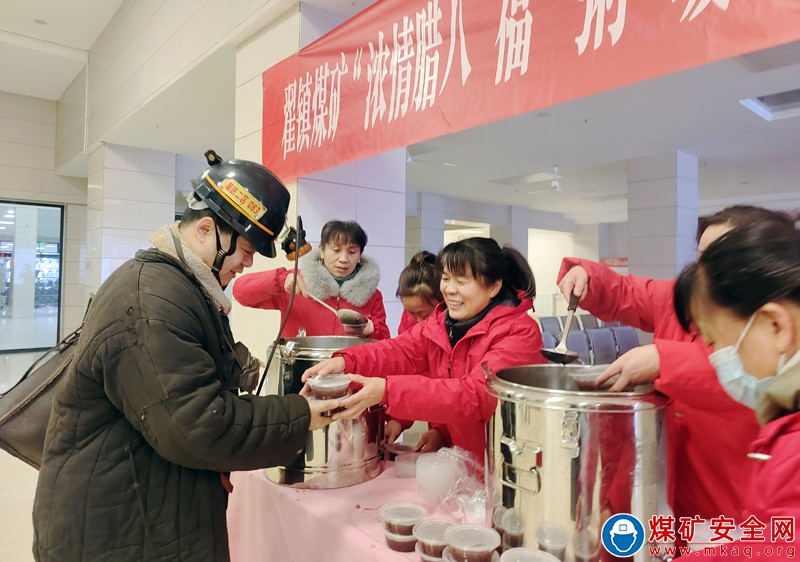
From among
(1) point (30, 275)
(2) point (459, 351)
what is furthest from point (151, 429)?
(1) point (30, 275)

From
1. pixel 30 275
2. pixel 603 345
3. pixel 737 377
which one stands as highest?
pixel 30 275

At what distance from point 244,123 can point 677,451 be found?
2970 millimetres

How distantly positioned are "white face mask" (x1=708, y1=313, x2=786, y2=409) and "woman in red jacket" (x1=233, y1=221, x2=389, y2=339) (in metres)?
1.58

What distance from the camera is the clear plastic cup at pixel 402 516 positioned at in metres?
1.00

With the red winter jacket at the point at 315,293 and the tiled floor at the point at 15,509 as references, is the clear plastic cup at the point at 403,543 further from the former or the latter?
the tiled floor at the point at 15,509

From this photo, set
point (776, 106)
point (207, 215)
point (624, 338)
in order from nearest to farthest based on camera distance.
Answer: point (207, 215)
point (776, 106)
point (624, 338)

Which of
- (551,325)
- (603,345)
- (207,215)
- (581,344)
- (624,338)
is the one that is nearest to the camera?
(207,215)

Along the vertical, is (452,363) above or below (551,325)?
above

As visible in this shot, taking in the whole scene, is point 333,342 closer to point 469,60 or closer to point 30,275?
point 469,60

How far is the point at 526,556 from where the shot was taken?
81 centimetres

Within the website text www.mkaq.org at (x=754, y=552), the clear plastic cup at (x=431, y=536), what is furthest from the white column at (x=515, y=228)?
the website text www.mkaq.org at (x=754, y=552)

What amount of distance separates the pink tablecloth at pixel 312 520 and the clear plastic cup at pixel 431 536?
5 cm

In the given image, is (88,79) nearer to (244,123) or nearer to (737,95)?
(244,123)

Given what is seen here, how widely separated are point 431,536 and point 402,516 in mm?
121
